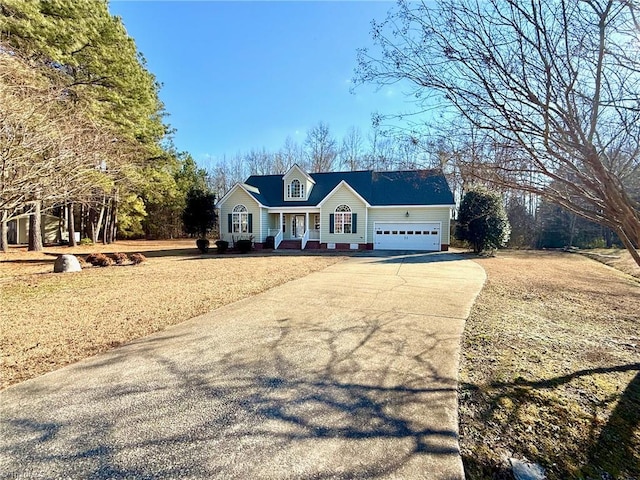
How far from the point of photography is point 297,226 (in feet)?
77.5

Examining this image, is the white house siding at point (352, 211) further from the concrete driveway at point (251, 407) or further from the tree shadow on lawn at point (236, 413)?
the tree shadow on lawn at point (236, 413)

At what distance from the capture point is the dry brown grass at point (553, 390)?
235 centimetres

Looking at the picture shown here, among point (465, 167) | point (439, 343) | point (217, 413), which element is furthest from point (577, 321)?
point (217, 413)

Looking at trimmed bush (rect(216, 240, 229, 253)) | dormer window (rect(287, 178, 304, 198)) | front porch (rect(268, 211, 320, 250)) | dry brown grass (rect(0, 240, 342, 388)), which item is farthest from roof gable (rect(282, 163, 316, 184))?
dry brown grass (rect(0, 240, 342, 388))

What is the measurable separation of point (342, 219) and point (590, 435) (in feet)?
60.6

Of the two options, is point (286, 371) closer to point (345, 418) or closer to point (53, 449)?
point (345, 418)

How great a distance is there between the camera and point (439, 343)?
4.48 meters

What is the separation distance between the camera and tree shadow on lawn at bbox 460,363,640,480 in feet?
7.22

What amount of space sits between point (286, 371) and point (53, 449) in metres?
2.13

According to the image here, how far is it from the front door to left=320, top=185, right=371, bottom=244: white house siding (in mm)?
2955

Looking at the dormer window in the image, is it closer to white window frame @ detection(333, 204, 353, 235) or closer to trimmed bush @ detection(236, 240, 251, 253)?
white window frame @ detection(333, 204, 353, 235)

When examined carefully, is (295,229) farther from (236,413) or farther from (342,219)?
(236,413)

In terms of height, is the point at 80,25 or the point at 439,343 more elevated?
the point at 80,25

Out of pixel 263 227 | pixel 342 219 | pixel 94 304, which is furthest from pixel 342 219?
pixel 94 304
